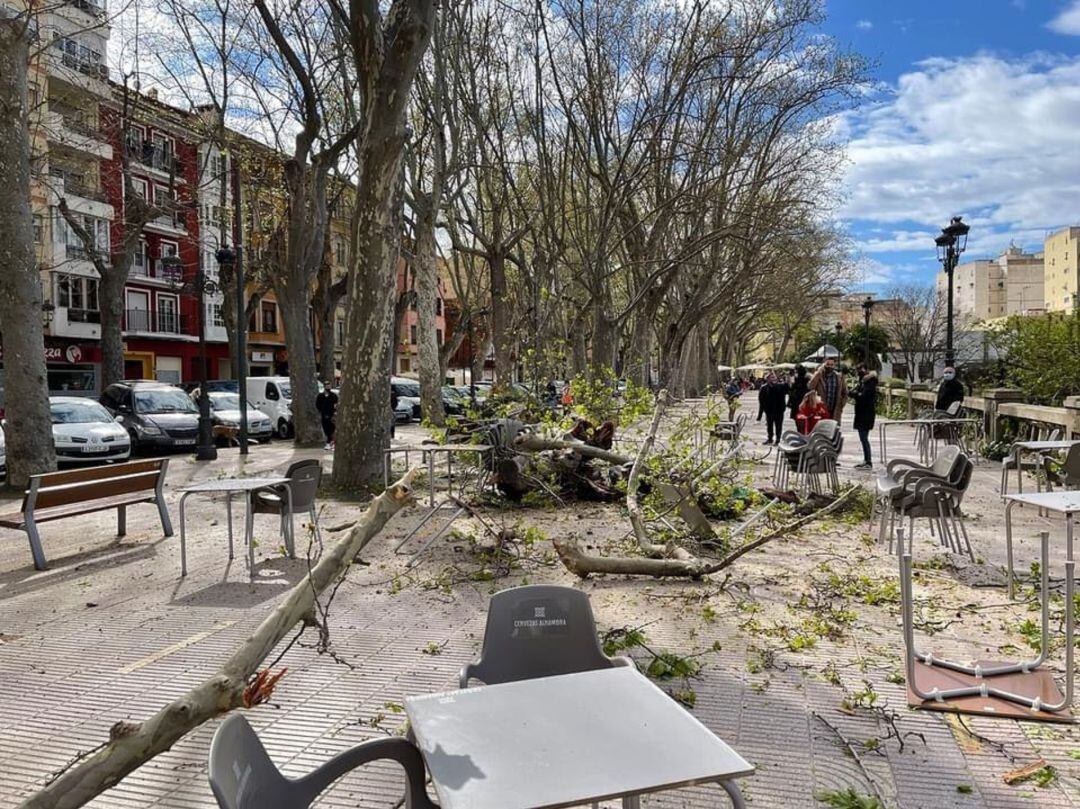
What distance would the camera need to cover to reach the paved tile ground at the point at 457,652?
3387mm

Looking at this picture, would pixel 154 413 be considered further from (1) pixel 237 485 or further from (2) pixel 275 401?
(1) pixel 237 485

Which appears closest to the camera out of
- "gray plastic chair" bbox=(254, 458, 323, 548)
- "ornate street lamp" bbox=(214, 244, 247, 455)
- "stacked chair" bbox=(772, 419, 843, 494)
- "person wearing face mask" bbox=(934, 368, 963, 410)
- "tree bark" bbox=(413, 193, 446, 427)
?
"gray plastic chair" bbox=(254, 458, 323, 548)

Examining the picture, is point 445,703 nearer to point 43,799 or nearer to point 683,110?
point 43,799

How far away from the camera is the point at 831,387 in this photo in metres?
14.7

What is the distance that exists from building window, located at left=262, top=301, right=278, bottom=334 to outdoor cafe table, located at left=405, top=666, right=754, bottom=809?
164 feet

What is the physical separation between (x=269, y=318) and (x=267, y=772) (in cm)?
5084

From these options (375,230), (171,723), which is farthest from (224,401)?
(171,723)

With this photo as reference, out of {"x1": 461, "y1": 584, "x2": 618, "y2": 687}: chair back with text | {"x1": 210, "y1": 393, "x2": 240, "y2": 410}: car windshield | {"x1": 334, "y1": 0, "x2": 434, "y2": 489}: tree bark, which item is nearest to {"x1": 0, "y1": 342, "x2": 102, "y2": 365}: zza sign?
{"x1": 210, "y1": 393, "x2": 240, "y2": 410}: car windshield

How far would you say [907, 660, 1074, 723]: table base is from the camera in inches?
148

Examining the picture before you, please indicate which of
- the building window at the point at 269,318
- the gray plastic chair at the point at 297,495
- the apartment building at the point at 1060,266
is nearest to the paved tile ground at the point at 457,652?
the gray plastic chair at the point at 297,495

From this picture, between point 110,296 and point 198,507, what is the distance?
17977mm

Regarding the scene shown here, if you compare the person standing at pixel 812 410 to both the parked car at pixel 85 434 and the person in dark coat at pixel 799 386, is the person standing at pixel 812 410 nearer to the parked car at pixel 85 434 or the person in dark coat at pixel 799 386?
the person in dark coat at pixel 799 386

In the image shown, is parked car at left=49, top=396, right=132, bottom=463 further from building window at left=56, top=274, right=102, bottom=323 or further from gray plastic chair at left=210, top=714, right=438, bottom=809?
building window at left=56, top=274, right=102, bottom=323

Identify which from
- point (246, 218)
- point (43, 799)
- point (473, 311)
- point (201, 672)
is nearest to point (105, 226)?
point (246, 218)
